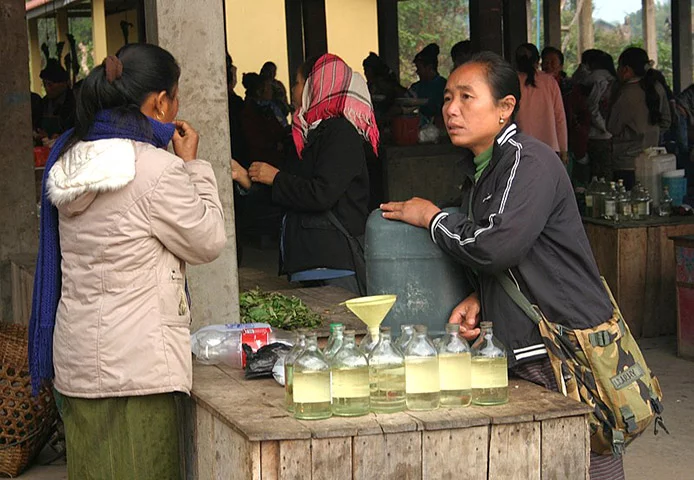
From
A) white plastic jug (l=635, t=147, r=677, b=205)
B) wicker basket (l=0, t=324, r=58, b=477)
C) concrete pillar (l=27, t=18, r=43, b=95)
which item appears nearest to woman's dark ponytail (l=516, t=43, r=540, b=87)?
white plastic jug (l=635, t=147, r=677, b=205)

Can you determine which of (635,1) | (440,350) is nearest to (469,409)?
(440,350)

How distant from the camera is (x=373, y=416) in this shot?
10.1 feet

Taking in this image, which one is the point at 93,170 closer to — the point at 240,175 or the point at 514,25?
the point at 240,175

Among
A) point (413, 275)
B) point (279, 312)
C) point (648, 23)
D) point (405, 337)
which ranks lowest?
point (279, 312)

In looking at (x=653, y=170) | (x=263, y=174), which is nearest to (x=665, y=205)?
(x=653, y=170)

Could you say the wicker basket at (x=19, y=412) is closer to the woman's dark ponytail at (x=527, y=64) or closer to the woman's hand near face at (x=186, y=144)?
the woman's hand near face at (x=186, y=144)

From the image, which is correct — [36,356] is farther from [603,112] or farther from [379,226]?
[603,112]

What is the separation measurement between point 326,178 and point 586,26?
88.3 ft

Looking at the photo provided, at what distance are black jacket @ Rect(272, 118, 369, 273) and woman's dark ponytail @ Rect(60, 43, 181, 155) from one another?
1.69 metres

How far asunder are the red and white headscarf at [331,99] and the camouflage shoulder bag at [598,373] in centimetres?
199

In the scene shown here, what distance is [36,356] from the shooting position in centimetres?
352

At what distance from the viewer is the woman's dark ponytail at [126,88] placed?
337cm

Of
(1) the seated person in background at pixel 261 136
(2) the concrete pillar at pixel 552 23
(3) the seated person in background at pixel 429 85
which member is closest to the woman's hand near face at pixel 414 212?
(1) the seated person in background at pixel 261 136

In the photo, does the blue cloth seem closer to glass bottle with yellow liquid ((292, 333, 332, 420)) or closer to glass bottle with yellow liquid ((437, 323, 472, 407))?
glass bottle with yellow liquid ((292, 333, 332, 420))
